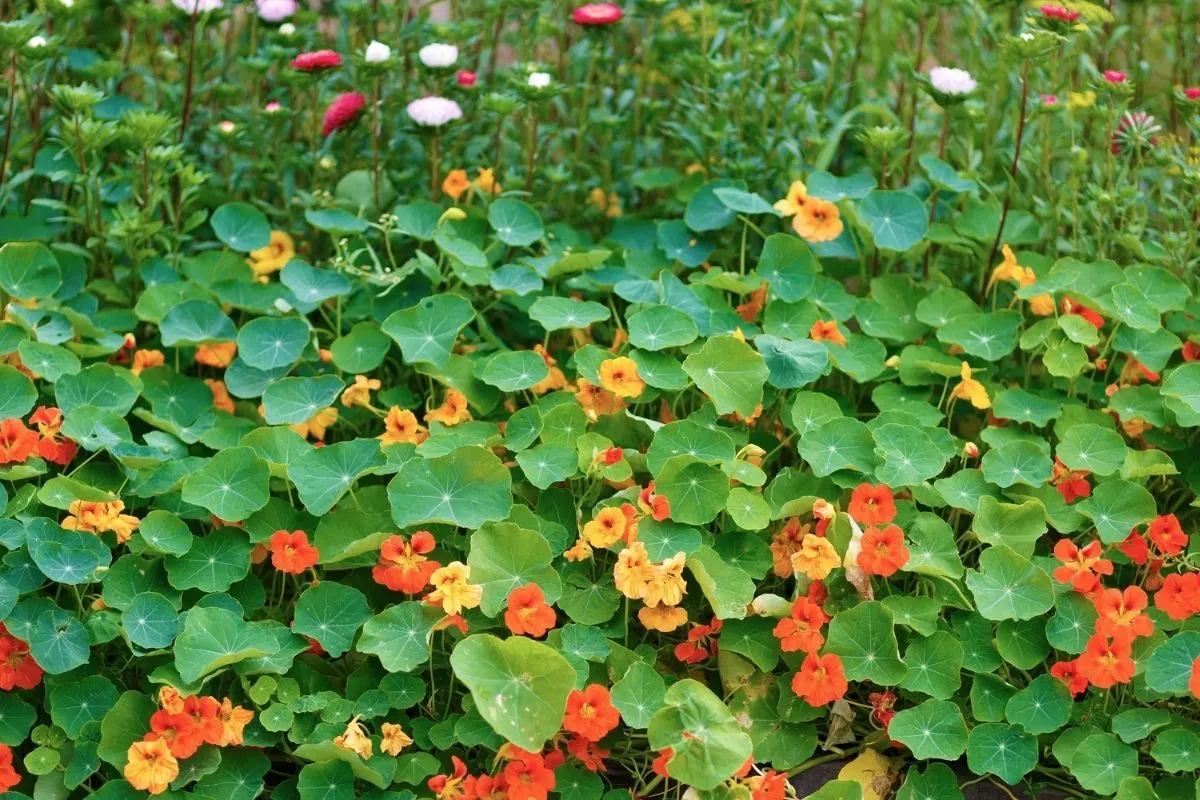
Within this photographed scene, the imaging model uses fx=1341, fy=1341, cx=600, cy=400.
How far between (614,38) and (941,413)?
4.87ft

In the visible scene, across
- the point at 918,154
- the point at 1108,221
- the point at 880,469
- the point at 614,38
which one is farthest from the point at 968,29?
the point at 880,469

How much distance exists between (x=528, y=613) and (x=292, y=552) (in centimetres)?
46

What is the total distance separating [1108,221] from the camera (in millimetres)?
3072

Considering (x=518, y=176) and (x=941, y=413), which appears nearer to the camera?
(x=941, y=413)

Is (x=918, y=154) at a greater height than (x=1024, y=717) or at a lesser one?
greater

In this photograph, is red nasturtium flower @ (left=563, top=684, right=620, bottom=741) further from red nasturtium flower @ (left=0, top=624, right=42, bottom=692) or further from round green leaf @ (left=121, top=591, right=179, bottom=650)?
red nasturtium flower @ (left=0, top=624, right=42, bottom=692)

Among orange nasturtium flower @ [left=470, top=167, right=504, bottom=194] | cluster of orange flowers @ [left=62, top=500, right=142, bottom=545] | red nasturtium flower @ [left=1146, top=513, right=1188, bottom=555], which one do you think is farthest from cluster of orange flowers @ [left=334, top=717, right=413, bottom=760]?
orange nasturtium flower @ [left=470, top=167, right=504, bottom=194]

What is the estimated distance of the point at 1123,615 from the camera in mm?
2273

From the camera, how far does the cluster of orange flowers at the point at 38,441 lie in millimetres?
2459

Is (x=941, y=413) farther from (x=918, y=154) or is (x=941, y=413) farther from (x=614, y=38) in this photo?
(x=614, y=38)

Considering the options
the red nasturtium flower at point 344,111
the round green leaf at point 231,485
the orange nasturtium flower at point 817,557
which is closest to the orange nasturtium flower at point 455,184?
the red nasturtium flower at point 344,111

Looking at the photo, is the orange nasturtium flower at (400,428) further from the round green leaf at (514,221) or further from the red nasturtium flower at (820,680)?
the red nasturtium flower at (820,680)

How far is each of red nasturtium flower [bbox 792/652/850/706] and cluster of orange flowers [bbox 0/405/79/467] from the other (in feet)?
4.66

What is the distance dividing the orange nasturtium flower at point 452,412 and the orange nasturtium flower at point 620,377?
320 millimetres
